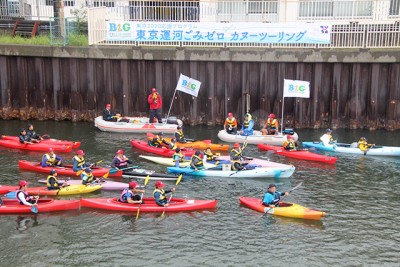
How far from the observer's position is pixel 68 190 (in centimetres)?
2089

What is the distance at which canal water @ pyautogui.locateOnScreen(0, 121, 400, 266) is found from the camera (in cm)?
1585

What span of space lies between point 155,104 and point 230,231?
1426cm

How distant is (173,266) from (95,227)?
155 inches

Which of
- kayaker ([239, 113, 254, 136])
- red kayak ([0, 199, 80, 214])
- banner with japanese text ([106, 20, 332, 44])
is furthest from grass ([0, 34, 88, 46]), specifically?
red kayak ([0, 199, 80, 214])

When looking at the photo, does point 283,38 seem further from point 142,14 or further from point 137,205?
point 137,205

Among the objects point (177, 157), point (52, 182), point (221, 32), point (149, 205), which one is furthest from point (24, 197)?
point (221, 32)

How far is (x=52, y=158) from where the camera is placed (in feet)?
77.0

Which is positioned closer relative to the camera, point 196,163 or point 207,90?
point 196,163

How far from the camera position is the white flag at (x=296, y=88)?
2862cm

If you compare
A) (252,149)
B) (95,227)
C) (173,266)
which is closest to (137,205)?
(95,227)

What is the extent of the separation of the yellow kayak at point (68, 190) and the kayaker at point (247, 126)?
33.3 ft

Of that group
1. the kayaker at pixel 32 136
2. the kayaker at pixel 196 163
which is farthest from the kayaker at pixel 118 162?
the kayaker at pixel 32 136

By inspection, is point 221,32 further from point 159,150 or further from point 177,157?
point 177,157

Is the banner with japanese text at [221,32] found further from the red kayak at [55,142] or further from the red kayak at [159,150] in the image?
the red kayak at [55,142]
